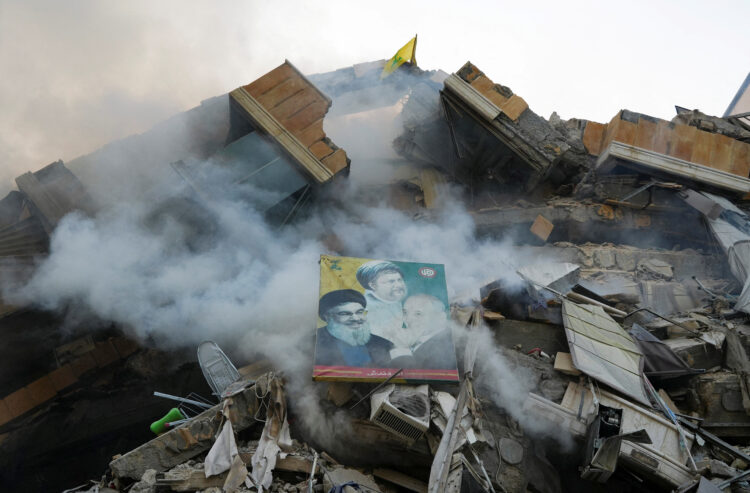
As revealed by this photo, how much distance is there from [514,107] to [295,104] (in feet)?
18.7

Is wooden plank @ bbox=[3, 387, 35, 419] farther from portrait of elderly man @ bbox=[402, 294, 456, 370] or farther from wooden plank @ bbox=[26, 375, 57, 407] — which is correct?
portrait of elderly man @ bbox=[402, 294, 456, 370]

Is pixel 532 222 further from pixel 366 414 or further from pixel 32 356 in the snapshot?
pixel 32 356

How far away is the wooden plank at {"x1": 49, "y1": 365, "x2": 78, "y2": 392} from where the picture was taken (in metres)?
8.59

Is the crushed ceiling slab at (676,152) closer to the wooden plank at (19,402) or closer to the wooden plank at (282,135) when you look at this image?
the wooden plank at (282,135)

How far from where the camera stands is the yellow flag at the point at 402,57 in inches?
500

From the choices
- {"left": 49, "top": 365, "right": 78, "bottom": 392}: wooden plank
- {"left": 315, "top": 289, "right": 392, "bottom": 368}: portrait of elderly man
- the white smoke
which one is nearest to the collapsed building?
{"left": 49, "top": 365, "right": 78, "bottom": 392}: wooden plank

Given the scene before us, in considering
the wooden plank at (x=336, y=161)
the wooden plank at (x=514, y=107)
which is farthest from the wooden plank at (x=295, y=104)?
the wooden plank at (x=514, y=107)

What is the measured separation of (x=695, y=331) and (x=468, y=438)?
578 cm

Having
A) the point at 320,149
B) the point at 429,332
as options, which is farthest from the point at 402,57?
the point at 429,332

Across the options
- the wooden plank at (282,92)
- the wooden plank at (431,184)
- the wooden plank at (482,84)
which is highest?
the wooden plank at (282,92)

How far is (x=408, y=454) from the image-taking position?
21.7 ft

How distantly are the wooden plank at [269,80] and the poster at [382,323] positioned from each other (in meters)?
4.86

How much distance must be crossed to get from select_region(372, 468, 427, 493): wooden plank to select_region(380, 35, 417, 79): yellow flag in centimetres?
1134

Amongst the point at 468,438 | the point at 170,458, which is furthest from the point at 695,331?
the point at 170,458
